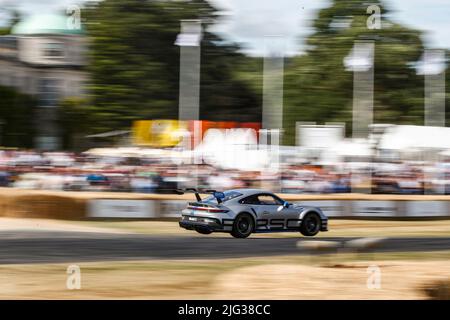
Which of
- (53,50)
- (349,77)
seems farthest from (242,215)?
(349,77)

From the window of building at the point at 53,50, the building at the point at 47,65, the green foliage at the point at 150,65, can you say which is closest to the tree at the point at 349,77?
the green foliage at the point at 150,65

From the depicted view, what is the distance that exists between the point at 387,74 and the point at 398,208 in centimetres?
4312

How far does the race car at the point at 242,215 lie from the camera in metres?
18.4

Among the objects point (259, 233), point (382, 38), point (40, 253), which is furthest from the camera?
point (382, 38)

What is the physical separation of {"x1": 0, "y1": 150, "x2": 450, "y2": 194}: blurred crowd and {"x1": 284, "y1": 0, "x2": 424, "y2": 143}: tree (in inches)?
1395

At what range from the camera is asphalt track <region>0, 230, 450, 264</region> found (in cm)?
1455

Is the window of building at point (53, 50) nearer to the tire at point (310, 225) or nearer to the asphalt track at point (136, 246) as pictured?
the asphalt track at point (136, 246)

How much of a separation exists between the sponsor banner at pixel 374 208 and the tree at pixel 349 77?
38509mm

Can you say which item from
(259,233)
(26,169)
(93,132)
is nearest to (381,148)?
(26,169)

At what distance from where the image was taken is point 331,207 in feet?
85.8

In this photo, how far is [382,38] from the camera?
70875 millimetres

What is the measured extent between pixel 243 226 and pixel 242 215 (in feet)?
0.99

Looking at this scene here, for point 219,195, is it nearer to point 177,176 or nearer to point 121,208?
point 121,208

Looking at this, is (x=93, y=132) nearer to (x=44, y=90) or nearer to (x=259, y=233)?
(x=44, y=90)
